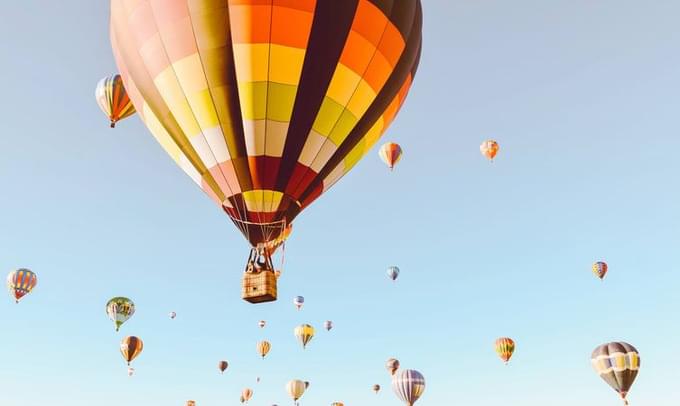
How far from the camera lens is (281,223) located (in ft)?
35.1

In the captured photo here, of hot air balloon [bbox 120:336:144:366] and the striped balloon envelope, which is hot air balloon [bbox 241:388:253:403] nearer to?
hot air balloon [bbox 120:336:144:366]

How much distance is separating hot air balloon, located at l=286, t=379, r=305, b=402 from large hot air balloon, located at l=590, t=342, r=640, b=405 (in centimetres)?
2062

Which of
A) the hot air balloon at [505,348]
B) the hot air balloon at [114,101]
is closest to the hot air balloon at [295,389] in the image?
the hot air balloon at [505,348]

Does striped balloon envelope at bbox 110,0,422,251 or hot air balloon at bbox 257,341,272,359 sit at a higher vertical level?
striped balloon envelope at bbox 110,0,422,251

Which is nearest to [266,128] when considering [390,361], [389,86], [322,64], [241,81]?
[241,81]

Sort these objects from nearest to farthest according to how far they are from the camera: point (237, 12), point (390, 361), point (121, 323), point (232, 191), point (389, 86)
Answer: point (237, 12) < point (232, 191) < point (389, 86) < point (121, 323) < point (390, 361)

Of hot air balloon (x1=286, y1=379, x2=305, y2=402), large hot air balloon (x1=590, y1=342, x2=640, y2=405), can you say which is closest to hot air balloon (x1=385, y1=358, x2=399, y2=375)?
hot air balloon (x1=286, y1=379, x2=305, y2=402)

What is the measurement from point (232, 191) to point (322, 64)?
315cm

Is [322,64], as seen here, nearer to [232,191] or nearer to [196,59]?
[196,59]

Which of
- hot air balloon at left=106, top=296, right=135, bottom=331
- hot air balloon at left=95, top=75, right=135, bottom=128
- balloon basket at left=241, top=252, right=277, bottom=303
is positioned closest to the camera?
balloon basket at left=241, top=252, right=277, bottom=303

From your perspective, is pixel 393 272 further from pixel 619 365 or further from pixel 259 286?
pixel 259 286

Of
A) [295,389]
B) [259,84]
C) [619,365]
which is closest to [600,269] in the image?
[619,365]

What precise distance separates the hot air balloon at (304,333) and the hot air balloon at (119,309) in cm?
1040

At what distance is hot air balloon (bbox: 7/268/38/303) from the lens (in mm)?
26703
